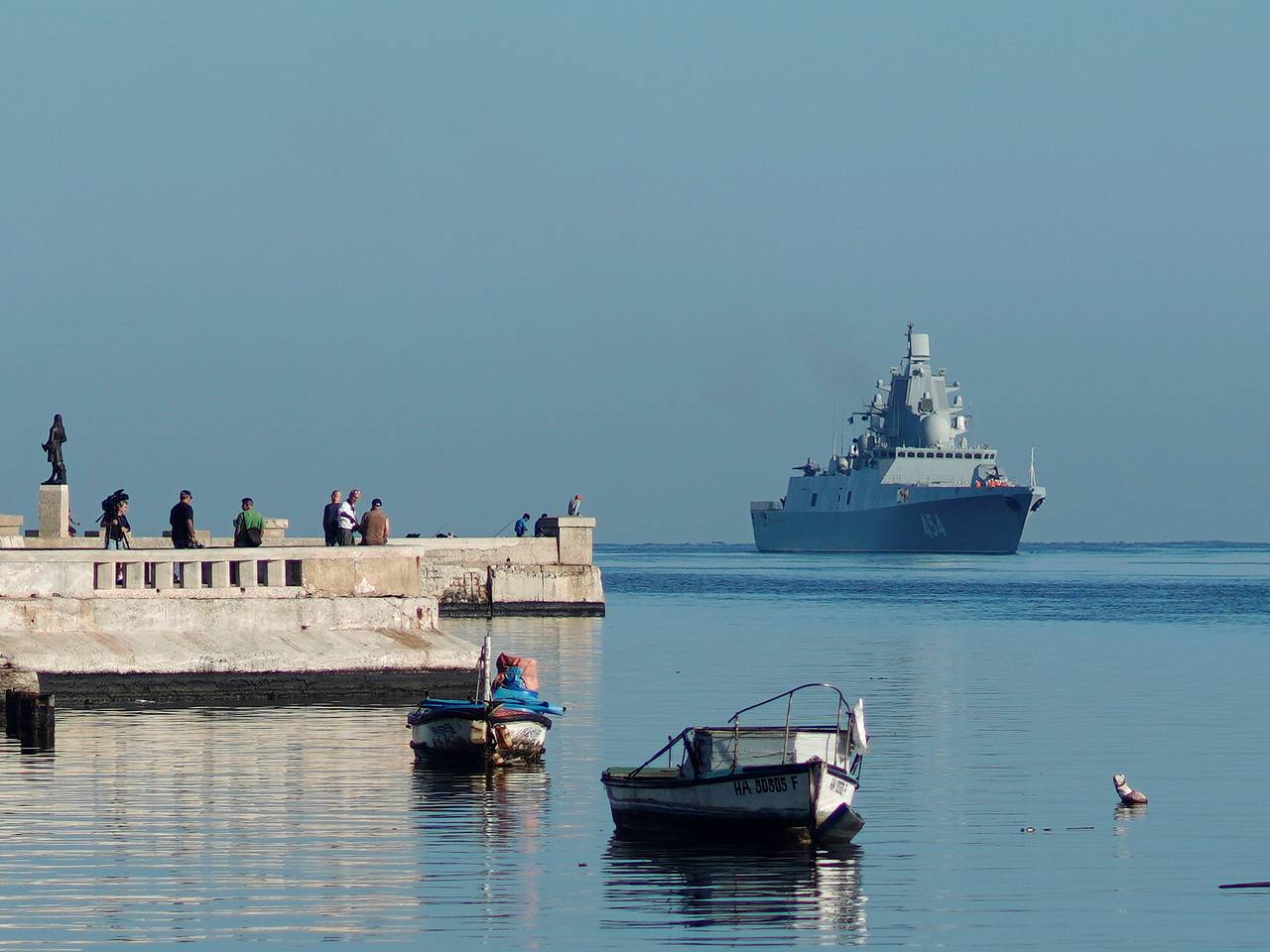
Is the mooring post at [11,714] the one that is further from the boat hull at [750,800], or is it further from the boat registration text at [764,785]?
the boat registration text at [764,785]

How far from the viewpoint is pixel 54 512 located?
42438 mm

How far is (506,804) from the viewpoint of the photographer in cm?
2086

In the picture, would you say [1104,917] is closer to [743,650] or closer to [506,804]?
[506,804]

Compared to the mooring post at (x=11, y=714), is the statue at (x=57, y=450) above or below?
above

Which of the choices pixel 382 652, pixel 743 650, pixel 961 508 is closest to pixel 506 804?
pixel 382 652

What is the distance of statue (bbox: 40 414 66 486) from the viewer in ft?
135

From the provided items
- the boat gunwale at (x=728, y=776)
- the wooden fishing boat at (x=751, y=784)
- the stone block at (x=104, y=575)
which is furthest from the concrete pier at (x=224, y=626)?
the wooden fishing boat at (x=751, y=784)

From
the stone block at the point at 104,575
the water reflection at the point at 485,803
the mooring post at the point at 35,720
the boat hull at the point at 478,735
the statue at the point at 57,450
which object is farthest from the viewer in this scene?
the statue at the point at 57,450

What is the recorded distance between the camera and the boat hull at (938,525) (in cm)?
15400

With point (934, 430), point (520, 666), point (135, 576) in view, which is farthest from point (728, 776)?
point (934, 430)

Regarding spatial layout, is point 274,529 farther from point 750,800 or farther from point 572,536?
point 750,800

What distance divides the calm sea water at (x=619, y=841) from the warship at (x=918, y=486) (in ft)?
387

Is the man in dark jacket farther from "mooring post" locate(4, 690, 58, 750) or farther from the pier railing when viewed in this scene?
"mooring post" locate(4, 690, 58, 750)

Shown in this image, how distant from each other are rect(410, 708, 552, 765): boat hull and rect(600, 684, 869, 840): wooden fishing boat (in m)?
4.17
